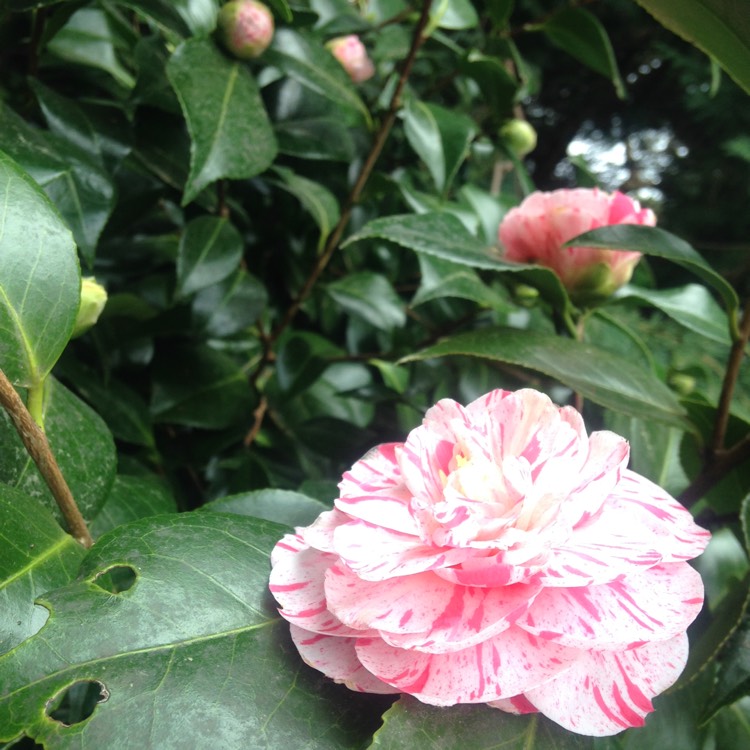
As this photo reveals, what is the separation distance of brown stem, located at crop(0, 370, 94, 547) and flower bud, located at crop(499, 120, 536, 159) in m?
0.75

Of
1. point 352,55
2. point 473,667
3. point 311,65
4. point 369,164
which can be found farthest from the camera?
point 352,55

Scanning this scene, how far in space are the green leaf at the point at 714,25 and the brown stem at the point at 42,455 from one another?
40 cm

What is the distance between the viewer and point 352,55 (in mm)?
871

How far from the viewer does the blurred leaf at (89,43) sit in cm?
71

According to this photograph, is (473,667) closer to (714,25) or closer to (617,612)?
(617,612)

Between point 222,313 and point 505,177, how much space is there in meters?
0.75

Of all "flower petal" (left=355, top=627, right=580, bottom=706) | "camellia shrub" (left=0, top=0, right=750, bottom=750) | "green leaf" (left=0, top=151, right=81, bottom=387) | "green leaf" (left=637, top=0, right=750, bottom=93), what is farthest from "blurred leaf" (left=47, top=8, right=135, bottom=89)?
"flower petal" (left=355, top=627, right=580, bottom=706)

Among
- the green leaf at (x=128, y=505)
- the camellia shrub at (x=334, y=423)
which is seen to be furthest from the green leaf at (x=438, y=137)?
the green leaf at (x=128, y=505)

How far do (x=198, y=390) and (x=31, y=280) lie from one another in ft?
1.33

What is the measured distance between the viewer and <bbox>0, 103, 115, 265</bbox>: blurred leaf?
511 mm

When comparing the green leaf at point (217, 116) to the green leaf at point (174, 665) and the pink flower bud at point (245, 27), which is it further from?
the green leaf at point (174, 665)

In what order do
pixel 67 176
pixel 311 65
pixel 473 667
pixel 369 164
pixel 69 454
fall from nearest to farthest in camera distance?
pixel 473 667
pixel 69 454
pixel 67 176
pixel 311 65
pixel 369 164

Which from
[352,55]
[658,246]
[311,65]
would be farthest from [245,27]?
[658,246]

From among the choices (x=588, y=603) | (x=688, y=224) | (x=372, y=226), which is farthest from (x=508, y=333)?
(x=688, y=224)
